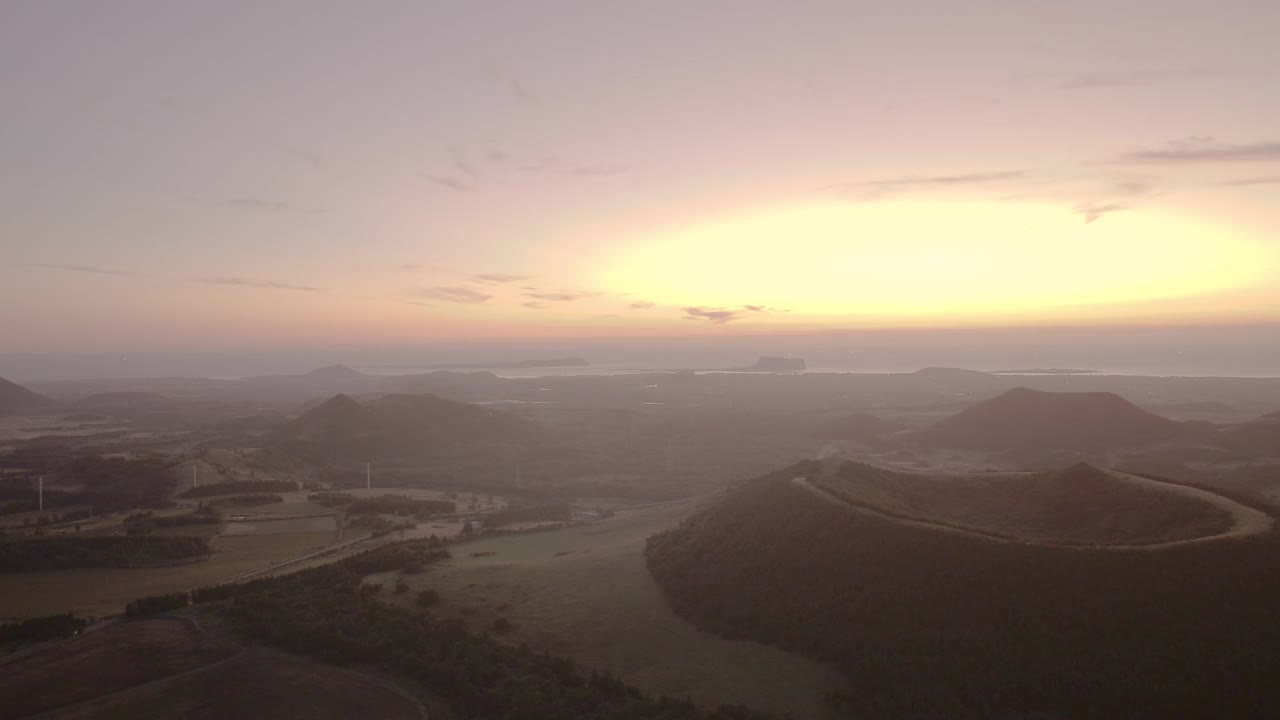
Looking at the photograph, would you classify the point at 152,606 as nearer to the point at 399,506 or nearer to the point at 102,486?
the point at 399,506

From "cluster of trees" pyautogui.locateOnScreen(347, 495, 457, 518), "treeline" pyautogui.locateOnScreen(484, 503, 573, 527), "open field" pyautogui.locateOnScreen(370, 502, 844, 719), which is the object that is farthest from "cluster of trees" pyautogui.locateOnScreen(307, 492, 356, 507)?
"open field" pyautogui.locateOnScreen(370, 502, 844, 719)

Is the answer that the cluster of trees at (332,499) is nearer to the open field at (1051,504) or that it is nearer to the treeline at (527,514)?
the treeline at (527,514)

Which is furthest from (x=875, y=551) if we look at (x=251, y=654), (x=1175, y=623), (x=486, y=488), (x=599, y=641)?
(x=486, y=488)

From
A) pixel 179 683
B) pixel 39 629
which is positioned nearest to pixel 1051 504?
pixel 179 683

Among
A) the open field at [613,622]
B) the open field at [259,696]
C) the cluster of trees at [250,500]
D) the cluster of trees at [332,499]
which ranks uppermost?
the open field at [613,622]

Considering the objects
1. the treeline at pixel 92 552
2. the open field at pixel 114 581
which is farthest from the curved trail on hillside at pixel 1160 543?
the treeline at pixel 92 552
